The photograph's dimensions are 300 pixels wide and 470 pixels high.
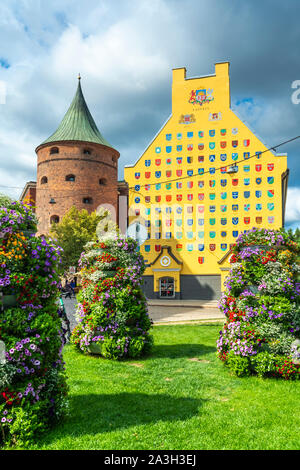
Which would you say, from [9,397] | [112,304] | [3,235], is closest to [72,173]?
[112,304]

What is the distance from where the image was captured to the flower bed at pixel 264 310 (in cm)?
678

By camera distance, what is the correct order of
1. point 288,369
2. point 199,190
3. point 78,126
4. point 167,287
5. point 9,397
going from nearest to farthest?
point 9,397 < point 288,369 < point 199,190 < point 167,287 < point 78,126

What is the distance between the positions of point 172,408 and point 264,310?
276 cm

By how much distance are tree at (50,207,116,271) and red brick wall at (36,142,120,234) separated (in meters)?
2.98

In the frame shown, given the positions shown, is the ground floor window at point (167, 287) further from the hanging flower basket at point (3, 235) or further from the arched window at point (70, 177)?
Result: the hanging flower basket at point (3, 235)

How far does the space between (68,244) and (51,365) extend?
85.7 ft

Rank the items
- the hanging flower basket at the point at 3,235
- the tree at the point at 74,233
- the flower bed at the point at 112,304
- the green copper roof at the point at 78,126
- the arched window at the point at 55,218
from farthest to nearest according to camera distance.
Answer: the green copper roof at the point at 78,126 < the arched window at the point at 55,218 < the tree at the point at 74,233 < the flower bed at the point at 112,304 < the hanging flower basket at the point at 3,235

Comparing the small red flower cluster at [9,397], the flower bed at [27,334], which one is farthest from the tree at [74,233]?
the small red flower cluster at [9,397]

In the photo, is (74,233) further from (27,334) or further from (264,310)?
(27,334)

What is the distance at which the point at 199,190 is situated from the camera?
28594 millimetres

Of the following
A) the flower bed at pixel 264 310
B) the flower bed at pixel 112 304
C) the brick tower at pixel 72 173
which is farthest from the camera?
the brick tower at pixel 72 173

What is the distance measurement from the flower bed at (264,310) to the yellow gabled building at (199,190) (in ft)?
65.1

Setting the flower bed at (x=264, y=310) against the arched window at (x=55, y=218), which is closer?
the flower bed at (x=264, y=310)

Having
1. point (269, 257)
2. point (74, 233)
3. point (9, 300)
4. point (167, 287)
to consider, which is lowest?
point (167, 287)
